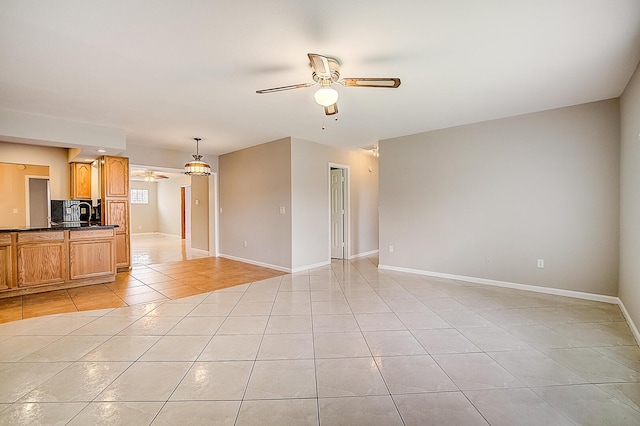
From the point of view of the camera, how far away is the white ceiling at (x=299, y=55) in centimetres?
196

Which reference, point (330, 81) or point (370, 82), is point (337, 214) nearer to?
point (330, 81)

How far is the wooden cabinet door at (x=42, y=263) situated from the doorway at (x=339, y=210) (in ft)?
→ 15.6

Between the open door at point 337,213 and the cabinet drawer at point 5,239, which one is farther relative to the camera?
the open door at point 337,213

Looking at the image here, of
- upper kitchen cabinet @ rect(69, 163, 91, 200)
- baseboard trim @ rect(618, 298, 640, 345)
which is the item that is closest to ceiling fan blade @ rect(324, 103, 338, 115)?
baseboard trim @ rect(618, 298, 640, 345)

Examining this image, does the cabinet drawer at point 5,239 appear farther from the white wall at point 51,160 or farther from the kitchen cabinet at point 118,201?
the white wall at point 51,160

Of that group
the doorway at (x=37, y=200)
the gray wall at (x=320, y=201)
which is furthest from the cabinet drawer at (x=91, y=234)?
the gray wall at (x=320, y=201)

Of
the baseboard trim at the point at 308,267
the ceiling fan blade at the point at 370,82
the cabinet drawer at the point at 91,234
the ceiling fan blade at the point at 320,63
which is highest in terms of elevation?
the ceiling fan blade at the point at 320,63

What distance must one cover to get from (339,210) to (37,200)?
6436mm

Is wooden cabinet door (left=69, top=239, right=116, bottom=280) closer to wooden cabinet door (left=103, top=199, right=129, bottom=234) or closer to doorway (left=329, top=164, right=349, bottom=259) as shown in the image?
wooden cabinet door (left=103, top=199, right=129, bottom=234)

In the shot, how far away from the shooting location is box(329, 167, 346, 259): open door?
6.77 meters

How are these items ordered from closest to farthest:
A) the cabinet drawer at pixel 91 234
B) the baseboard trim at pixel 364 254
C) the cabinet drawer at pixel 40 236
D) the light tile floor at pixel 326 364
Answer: the light tile floor at pixel 326 364, the cabinet drawer at pixel 40 236, the cabinet drawer at pixel 91 234, the baseboard trim at pixel 364 254

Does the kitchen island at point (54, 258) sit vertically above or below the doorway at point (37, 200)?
below

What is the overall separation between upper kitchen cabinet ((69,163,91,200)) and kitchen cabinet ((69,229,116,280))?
1.97 metres

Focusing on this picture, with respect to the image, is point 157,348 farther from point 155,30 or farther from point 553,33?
point 553,33
